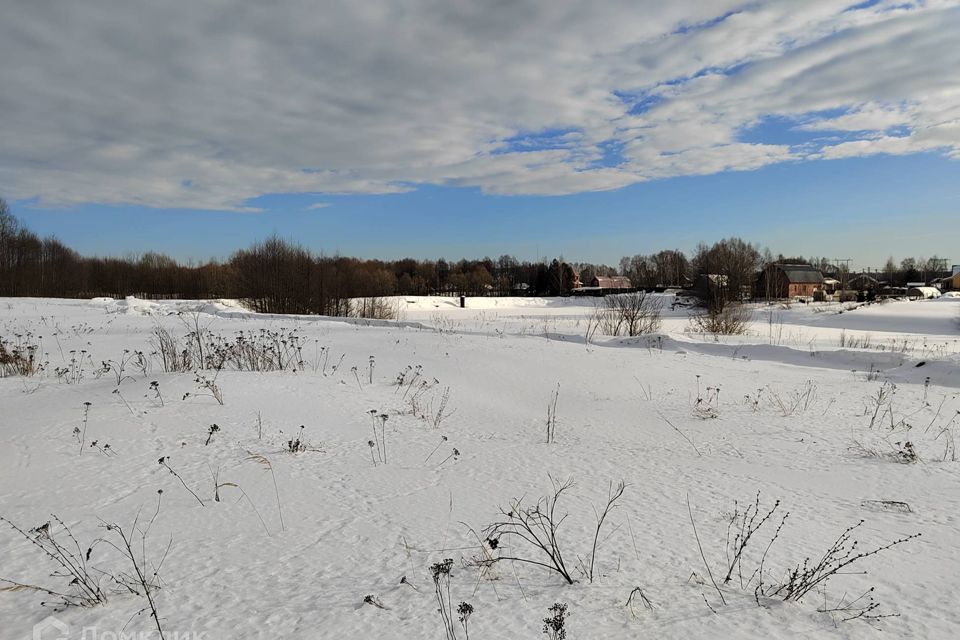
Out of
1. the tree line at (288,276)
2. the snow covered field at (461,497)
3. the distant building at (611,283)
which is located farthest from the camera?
the distant building at (611,283)

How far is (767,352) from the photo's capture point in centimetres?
A: 1252

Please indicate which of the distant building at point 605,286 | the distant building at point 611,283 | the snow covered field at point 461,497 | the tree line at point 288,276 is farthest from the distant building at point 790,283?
the snow covered field at point 461,497

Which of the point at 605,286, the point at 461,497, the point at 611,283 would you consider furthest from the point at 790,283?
the point at 461,497

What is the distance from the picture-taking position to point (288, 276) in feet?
94.6

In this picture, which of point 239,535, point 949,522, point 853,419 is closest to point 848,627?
point 949,522

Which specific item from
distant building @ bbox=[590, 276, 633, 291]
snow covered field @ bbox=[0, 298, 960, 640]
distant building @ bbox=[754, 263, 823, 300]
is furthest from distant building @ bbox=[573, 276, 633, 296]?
snow covered field @ bbox=[0, 298, 960, 640]

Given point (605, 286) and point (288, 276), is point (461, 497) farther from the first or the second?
point (605, 286)

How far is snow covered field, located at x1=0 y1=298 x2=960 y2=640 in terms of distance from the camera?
7.66 ft

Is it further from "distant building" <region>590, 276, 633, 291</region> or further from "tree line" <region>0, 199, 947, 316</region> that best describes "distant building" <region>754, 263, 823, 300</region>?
"distant building" <region>590, 276, 633, 291</region>

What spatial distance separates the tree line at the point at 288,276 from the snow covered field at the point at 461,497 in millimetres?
21800

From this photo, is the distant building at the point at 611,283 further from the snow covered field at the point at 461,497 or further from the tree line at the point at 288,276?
the snow covered field at the point at 461,497

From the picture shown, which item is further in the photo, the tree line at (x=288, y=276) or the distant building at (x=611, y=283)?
the distant building at (x=611, y=283)

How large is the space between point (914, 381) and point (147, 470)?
10718mm

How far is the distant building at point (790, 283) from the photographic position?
6378 centimetres
